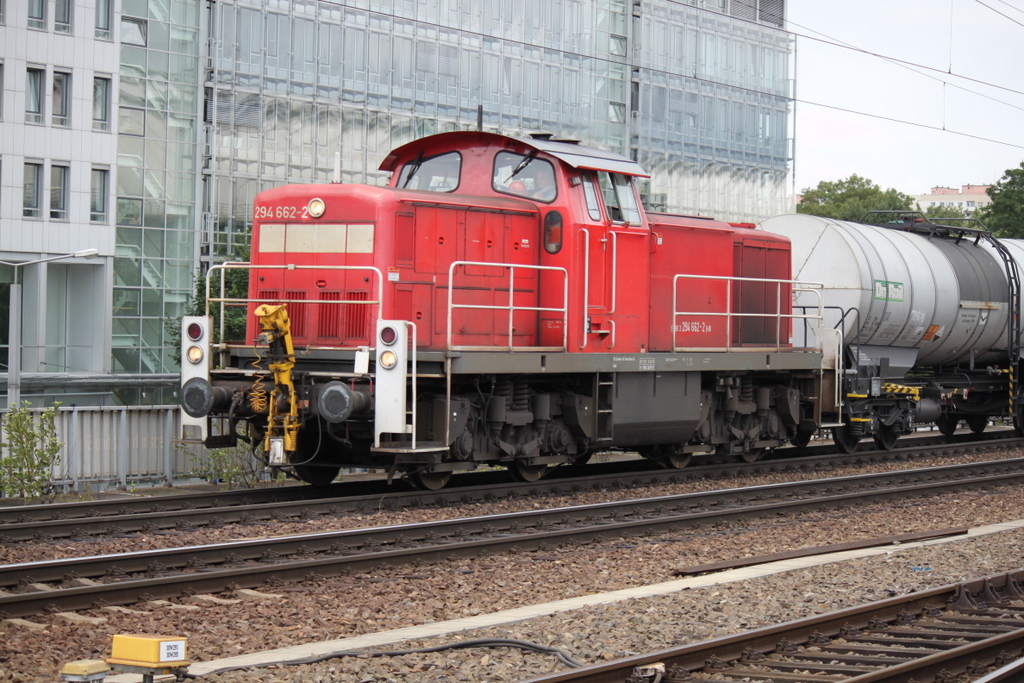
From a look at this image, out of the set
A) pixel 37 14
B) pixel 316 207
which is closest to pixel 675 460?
pixel 316 207

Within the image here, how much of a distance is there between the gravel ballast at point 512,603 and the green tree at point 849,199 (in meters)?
65.2

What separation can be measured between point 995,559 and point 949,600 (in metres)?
2.05

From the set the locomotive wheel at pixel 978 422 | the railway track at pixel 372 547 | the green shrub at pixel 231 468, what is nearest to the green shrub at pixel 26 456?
the green shrub at pixel 231 468

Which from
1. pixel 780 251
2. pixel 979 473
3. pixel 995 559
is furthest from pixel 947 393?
pixel 995 559

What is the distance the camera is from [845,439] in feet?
60.2

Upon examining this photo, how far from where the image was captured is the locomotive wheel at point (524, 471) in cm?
1320

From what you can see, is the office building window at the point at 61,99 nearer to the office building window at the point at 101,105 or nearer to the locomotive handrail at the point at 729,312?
the office building window at the point at 101,105

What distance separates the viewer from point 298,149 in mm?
39281

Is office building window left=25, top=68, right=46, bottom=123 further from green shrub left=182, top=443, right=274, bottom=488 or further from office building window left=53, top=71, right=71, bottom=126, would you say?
green shrub left=182, top=443, right=274, bottom=488

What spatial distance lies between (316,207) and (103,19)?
28134 mm

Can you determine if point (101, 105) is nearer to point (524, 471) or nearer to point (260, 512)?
point (524, 471)

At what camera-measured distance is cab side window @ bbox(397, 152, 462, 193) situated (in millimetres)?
13008

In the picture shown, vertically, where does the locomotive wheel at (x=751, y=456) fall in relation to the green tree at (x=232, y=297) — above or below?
below

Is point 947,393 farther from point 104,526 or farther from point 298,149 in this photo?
point 298,149
